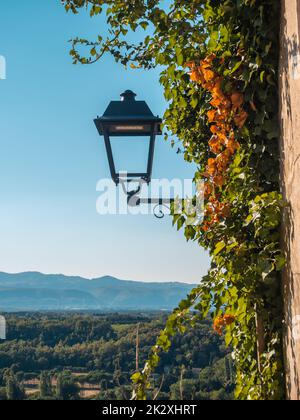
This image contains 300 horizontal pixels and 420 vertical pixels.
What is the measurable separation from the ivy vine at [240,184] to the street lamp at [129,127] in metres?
0.68

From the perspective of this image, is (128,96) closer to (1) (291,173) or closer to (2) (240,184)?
(2) (240,184)

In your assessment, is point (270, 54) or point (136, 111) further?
point (136, 111)

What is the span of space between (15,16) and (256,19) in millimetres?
3665

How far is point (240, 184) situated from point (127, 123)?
4.33 feet

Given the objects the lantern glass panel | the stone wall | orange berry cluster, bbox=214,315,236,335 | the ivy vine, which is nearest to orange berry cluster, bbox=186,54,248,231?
the ivy vine

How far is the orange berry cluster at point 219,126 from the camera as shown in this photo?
2.04m

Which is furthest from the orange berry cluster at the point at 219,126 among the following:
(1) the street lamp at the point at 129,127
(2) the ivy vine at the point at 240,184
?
(1) the street lamp at the point at 129,127

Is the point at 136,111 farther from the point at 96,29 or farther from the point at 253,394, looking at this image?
the point at 253,394

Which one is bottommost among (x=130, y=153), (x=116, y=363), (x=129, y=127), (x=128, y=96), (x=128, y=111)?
(x=116, y=363)

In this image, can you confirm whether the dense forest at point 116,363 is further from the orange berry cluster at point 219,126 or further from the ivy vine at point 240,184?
the orange berry cluster at point 219,126

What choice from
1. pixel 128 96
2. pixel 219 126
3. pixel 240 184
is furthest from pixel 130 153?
pixel 240 184

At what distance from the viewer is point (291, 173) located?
5.45 feet

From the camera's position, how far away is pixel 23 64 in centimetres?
515
